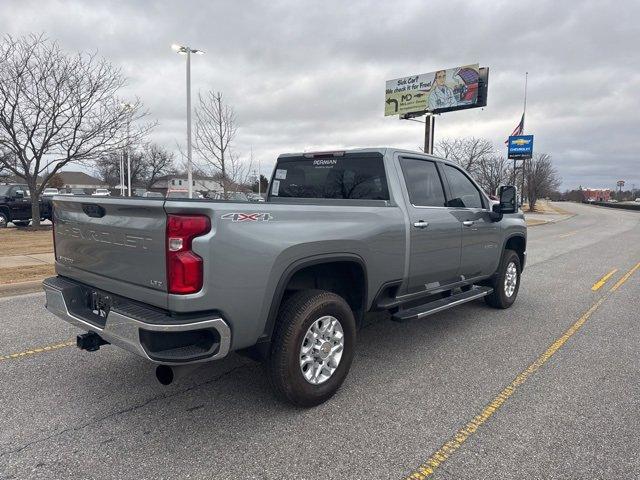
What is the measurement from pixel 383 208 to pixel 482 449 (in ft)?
6.45

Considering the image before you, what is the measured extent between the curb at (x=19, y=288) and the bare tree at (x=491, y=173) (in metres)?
38.7

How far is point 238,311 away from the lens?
9.38ft

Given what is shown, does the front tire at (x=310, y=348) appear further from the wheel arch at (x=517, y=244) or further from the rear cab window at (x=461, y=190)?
the wheel arch at (x=517, y=244)

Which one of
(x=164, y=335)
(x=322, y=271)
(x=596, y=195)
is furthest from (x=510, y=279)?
(x=596, y=195)

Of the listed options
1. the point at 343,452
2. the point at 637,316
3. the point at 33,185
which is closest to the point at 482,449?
the point at 343,452

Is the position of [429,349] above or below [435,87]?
below

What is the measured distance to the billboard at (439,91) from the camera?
26578mm

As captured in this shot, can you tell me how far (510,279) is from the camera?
21.1ft

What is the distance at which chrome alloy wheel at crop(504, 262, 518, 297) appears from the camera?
6.30 m

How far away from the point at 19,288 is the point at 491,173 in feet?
148

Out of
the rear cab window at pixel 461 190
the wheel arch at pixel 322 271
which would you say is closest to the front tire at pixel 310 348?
the wheel arch at pixel 322 271

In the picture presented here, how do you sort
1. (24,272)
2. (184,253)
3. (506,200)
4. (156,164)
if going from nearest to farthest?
(184,253) → (506,200) → (24,272) → (156,164)

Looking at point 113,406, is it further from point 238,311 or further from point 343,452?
point 343,452

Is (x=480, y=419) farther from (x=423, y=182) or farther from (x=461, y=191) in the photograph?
(x=461, y=191)
